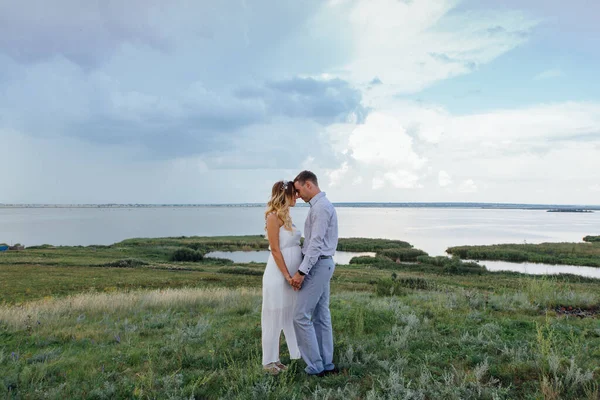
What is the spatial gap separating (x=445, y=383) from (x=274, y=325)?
2138mm

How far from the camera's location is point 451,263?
3756 centimetres

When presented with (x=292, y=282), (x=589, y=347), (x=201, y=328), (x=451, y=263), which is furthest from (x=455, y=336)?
(x=451, y=263)

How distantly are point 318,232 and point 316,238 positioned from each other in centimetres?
8

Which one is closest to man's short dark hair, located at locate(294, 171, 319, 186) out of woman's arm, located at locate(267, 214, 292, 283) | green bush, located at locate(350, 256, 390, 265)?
woman's arm, located at locate(267, 214, 292, 283)

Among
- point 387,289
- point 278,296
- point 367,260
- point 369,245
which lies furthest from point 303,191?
point 369,245

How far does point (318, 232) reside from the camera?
4.73 meters

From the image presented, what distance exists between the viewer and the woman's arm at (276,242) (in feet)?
16.0

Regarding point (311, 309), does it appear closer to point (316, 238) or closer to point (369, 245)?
point (316, 238)

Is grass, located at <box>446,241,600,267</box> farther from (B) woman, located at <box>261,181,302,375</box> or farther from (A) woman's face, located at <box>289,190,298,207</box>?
(A) woman's face, located at <box>289,190,298,207</box>

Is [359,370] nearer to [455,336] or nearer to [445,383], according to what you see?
[445,383]

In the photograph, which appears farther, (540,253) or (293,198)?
(540,253)

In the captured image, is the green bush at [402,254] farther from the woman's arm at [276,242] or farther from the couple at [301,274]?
the woman's arm at [276,242]

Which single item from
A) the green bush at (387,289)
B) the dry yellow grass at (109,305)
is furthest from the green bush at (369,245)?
the dry yellow grass at (109,305)

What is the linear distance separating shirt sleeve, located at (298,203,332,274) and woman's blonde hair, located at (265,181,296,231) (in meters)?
0.36
